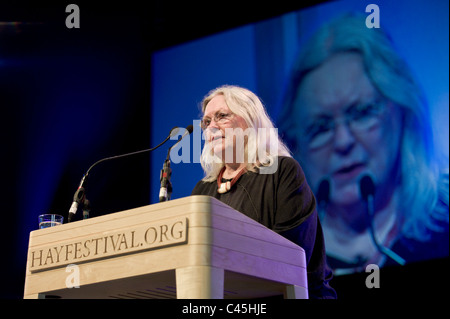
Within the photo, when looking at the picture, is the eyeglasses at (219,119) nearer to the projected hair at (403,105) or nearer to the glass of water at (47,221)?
the glass of water at (47,221)

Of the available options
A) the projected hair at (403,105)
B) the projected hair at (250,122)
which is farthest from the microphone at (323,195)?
the projected hair at (250,122)

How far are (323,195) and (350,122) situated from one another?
55 cm

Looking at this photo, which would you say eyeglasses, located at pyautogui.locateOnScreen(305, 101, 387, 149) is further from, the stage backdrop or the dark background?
the dark background

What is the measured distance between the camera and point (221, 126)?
2766mm

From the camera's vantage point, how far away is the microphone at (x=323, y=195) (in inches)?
163

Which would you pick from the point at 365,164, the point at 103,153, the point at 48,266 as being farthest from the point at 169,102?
the point at 48,266

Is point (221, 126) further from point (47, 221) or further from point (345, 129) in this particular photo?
point (345, 129)

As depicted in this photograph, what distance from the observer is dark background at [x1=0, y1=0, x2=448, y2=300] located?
12.8ft

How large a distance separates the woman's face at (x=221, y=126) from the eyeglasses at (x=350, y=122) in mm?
1470

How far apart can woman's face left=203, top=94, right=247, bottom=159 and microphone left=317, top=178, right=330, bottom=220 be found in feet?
4.95

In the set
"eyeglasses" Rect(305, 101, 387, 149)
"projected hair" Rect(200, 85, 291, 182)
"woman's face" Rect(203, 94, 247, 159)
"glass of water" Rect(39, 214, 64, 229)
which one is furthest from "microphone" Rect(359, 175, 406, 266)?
"glass of water" Rect(39, 214, 64, 229)

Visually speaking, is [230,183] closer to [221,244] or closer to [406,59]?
[221,244]

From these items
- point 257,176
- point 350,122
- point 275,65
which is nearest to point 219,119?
point 257,176

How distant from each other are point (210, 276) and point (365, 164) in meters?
2.70
